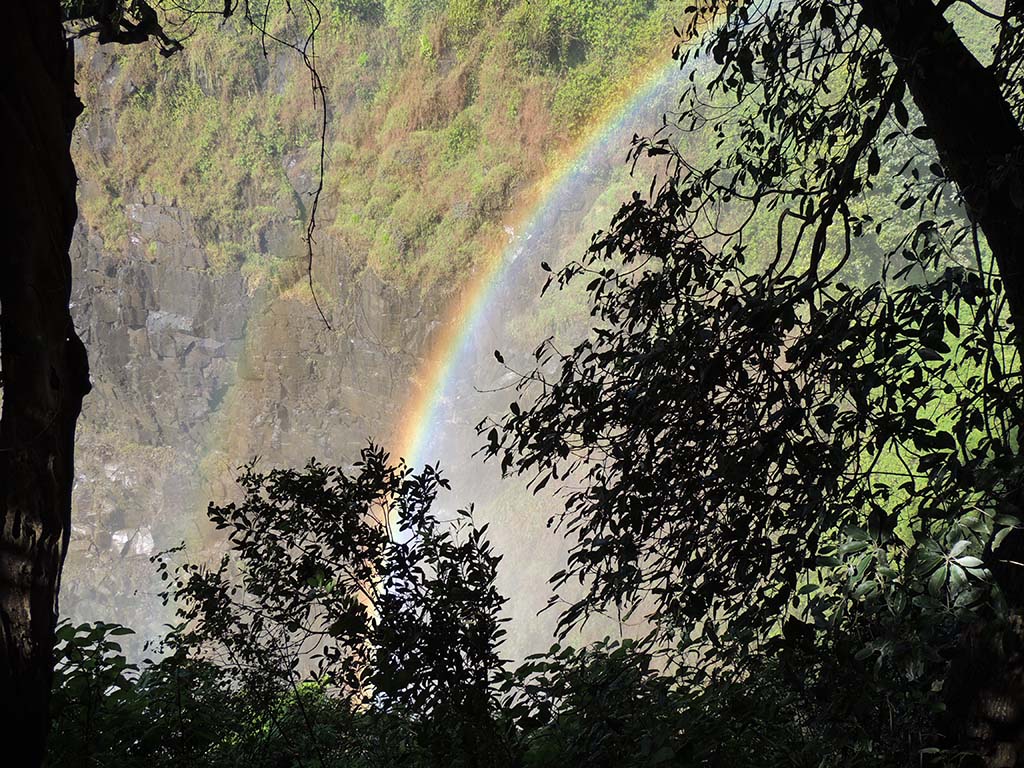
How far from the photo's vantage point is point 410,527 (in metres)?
2.30

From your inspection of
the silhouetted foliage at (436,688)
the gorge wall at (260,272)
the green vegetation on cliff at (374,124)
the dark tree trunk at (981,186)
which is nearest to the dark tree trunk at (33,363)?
the silhouetted foliage at (436,688)

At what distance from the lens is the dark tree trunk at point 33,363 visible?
1.19 meters

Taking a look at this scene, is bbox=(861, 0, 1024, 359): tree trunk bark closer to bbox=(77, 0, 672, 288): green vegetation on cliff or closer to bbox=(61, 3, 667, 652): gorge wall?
bbox=(77, 0, 672, 288): green vegetation on cliff

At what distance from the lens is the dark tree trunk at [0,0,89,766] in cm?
119

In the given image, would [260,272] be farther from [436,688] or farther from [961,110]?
[961,110]

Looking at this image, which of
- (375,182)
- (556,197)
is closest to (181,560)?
(375,182)

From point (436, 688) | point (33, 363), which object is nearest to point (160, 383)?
point (436, 688)

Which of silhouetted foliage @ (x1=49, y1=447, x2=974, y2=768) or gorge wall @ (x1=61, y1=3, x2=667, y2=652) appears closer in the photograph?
silhouetted foliage @ (x1=49, y1=447, x2=974, y2=768)

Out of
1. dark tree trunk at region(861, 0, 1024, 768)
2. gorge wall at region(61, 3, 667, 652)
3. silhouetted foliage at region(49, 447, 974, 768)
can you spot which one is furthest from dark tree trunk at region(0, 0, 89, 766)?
gorge wall at region(61, 3, 667, 652)

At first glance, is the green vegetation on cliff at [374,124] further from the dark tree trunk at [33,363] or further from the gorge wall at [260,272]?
the dark tree trunk at [33,363]

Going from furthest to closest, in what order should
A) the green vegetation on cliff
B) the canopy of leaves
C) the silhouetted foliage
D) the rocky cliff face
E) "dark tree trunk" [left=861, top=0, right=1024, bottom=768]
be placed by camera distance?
1. the rocky cliff face
2. the green vegetation on cliff
3. the silhouetted foliage
4. "dark tree trunk" [left=861, top=0, right=1024, bottom=768]
5. the canopy of leaves

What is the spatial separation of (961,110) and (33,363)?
5.49ft

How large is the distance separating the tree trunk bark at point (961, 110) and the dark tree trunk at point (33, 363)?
4.72ft

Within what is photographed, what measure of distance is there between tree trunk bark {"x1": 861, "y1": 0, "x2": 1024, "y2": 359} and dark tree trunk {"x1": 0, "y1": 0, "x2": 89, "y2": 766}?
4.72ft
